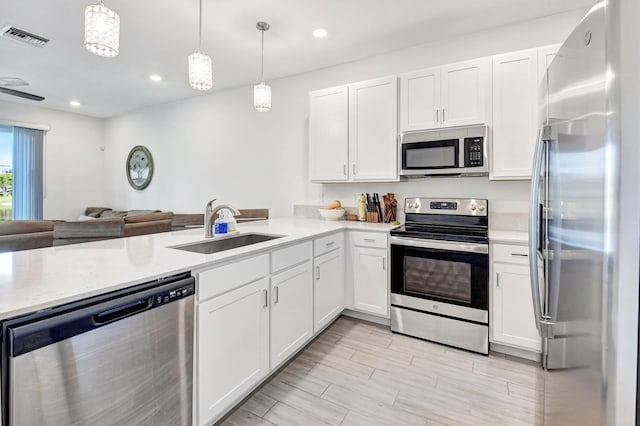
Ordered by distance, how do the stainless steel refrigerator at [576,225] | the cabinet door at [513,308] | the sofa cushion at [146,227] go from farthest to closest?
the sofa cushion at [146,227] → the cabinet door at [513,308] → the stainless steel refrigerator at [576,225]

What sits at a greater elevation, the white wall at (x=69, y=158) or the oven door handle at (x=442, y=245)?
the white wall at (x=69, y=158)

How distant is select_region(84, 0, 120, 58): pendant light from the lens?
149 cm

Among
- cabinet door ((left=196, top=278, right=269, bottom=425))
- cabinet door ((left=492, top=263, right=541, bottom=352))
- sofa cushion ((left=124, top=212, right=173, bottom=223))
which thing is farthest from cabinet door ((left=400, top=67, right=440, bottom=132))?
sofa cushion ((left=124, top=212, right=173, bottom=223))

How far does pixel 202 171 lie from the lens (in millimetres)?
4883

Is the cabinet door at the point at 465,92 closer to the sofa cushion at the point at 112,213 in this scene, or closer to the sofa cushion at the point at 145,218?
the sofa cushion at the point at 145,218

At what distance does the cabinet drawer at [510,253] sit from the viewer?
2211 millimetres

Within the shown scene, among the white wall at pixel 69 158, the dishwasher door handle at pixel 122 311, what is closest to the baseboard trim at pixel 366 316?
the dishwasher door handle at pixel 122 311

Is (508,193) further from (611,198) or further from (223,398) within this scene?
(223,398)

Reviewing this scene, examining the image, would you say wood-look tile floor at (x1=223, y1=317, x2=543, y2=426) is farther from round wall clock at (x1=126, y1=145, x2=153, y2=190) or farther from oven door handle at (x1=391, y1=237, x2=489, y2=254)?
round wall clock at (x1=126, y1=145, x2=153, y2=190)

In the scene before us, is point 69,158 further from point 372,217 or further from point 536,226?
point 536,226

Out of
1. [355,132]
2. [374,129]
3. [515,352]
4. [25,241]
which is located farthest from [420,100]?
[25,241]

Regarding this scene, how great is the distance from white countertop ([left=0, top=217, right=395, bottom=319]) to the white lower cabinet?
1.66 metres

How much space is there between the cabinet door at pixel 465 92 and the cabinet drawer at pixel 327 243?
4.62 feet

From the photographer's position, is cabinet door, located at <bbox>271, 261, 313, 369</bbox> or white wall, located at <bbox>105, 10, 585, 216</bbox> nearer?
cabinet door, located at <bbox>271, 261, 313, 369</bbox>
